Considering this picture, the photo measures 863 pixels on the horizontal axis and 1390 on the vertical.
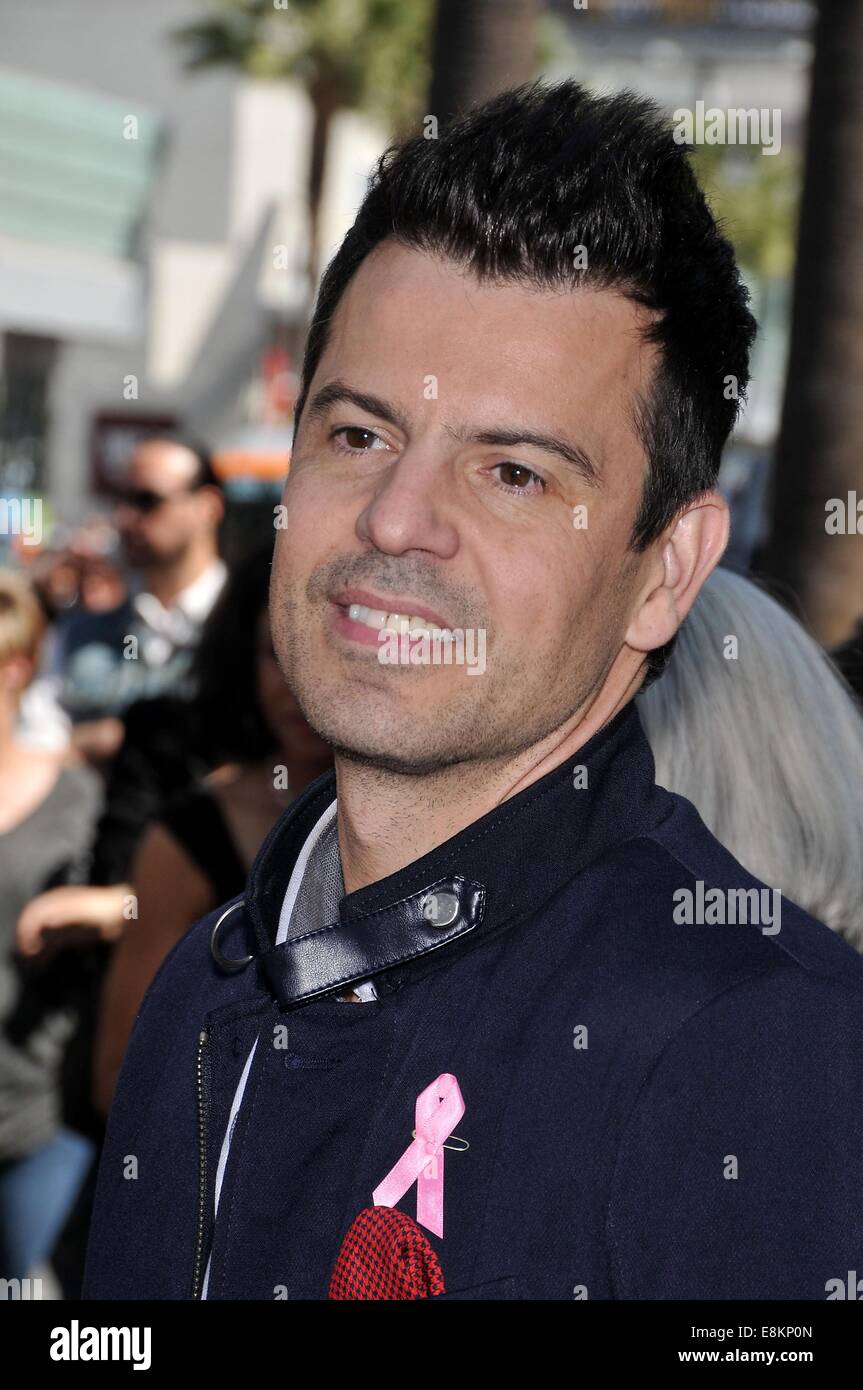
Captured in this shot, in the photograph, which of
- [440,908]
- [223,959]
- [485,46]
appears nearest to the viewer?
[440,908]

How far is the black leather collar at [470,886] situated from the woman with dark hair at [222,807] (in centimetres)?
175

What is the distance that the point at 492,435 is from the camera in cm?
178

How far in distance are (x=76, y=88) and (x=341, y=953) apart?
138 feet

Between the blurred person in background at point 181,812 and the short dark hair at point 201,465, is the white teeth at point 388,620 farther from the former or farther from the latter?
the short dark hair at point 201,465

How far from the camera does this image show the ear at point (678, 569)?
1.95m

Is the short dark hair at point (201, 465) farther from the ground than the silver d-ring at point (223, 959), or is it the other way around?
the short dark hair at point (201, 465)

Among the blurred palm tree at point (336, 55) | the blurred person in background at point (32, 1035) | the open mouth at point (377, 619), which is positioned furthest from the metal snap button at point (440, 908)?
the blurred palm tree at point (336, 55)

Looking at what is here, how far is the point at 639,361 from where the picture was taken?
1848 millimetres

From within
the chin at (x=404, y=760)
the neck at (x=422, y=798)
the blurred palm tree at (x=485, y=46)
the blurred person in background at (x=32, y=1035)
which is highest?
the blurred palm tree at (x=485, y=46)

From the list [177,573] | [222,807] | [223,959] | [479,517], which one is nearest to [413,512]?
[479,517]

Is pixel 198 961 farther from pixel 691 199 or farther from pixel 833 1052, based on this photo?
pixel 691 199

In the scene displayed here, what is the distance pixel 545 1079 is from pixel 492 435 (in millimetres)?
686

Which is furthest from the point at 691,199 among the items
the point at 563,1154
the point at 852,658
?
the point at 852,658

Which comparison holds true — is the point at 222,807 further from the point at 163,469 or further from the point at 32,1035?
the point at 163,469
